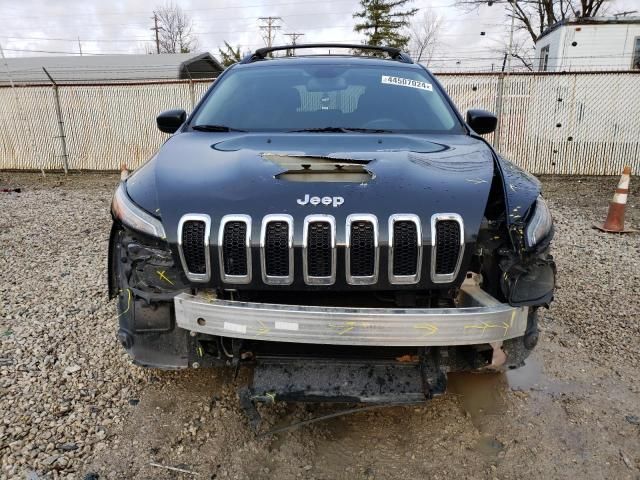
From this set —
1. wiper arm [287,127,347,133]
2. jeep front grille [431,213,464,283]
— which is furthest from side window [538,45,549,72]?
jeep front grille [431,213,464,283]

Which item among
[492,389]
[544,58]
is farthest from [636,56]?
[492,389]

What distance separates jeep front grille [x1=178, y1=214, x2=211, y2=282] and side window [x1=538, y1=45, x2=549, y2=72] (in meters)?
21.7

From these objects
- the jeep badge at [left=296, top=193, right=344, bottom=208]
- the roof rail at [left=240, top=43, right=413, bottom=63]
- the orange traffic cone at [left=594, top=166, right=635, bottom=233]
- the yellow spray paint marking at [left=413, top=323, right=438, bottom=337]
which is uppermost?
the roof rail at [left=240, top=43, right=413, bottom=63]

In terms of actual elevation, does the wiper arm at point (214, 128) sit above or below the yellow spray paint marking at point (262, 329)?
above

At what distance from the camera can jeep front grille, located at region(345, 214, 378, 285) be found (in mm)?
1939

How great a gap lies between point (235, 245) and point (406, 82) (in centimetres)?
208

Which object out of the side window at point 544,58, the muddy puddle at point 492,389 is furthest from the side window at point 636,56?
the muddy puddle at point 492,389

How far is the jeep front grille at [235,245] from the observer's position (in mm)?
1953

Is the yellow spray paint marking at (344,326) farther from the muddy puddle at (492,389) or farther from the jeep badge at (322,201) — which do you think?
the muddy puddle at (492,389)

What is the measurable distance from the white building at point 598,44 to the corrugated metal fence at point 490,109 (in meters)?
8.98

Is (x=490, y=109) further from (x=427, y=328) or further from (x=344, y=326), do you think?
(x=344, y=326)

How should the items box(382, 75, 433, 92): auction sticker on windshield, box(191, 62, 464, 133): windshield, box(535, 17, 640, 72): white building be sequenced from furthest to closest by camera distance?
box(535, 17, 640, 72): white building < box(382, 75, 433, 92): auction sticker on windshield < box(191, 62, 464, 133): windshield

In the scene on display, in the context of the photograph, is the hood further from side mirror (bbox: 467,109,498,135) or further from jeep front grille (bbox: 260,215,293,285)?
side mirror (bbox: 467,109,498,135)

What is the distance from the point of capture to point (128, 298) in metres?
2.18
